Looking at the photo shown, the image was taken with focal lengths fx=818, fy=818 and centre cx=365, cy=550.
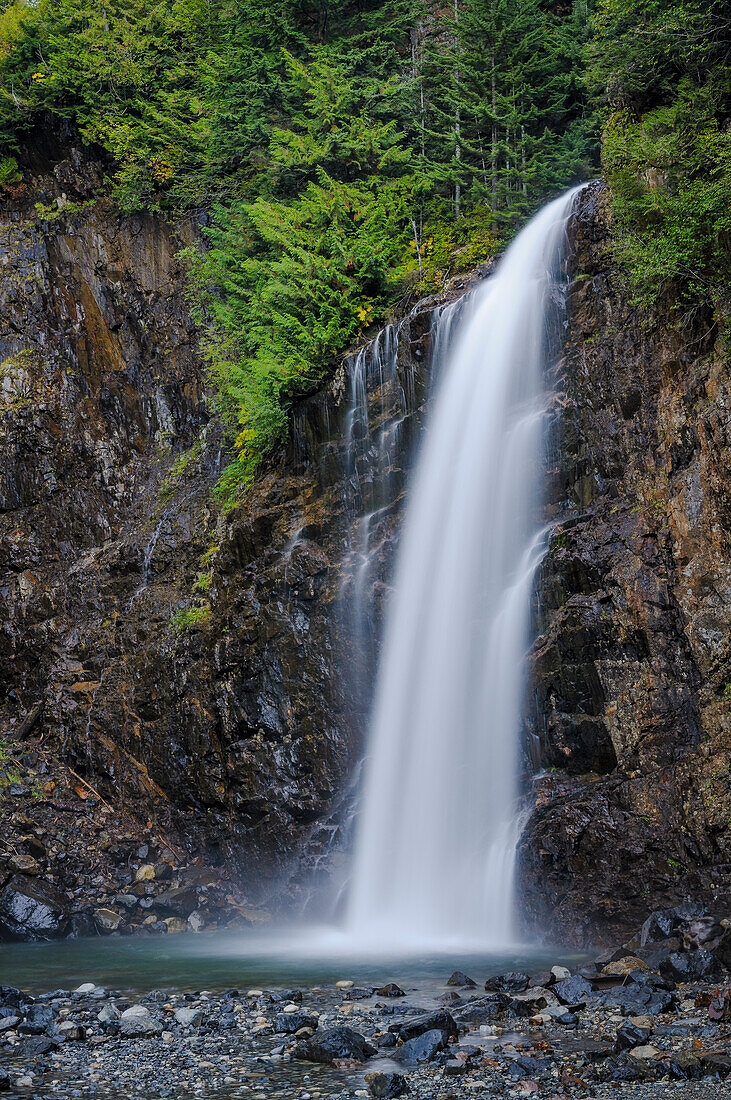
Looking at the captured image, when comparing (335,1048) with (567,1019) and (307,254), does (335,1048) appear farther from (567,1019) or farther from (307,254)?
(307,254)

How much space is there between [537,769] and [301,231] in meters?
11.9

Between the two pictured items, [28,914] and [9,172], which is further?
[9,172]

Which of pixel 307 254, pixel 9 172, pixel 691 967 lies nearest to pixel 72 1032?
pixel 691 967

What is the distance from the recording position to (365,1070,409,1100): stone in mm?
5188

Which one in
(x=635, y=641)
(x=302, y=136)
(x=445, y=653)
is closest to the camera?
(x=635, y=641)

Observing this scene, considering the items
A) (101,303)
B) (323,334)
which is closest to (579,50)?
(323,334)

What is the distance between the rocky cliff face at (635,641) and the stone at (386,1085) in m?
5.01

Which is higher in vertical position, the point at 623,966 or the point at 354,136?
the point at 354,136

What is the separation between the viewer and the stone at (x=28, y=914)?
42.1 feet

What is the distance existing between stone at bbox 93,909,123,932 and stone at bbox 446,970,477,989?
7329mm

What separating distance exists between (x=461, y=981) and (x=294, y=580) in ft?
27.0

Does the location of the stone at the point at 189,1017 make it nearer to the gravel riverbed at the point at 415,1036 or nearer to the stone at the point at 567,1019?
the gravel riverbed at the point at 415,1036

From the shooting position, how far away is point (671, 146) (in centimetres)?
1145

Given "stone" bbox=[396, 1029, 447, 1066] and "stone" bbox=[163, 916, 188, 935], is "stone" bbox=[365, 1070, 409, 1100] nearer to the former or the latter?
"stone" bbox=[396, 1029, 447, 1066]
